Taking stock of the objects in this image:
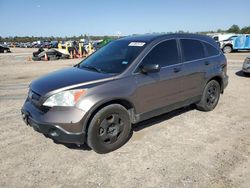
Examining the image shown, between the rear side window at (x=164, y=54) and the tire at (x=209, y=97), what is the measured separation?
1.31 m

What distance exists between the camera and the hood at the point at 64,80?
12.8 feet

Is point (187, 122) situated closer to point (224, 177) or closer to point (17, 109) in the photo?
point (224, 177)

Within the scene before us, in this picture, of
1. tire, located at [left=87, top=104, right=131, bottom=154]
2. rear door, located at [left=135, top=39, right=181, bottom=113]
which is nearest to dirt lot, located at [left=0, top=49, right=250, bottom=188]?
tire, located at [left=87, top=104, right=131, bottom=154]

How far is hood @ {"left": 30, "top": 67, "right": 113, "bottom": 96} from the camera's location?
3911mm

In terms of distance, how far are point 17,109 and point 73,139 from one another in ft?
11.3

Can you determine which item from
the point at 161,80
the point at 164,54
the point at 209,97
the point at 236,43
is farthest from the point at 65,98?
the point at 236,43

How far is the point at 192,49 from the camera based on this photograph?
5.45m

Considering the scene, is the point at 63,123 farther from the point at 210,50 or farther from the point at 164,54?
the point at 210,50

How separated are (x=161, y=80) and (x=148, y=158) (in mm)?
1431

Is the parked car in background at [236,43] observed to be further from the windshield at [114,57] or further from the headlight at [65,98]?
the headlight at [65,98]

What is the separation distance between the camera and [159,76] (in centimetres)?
460

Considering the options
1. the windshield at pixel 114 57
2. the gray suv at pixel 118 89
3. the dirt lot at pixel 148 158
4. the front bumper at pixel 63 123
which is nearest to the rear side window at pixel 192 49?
the gray suv at pixel 118 89

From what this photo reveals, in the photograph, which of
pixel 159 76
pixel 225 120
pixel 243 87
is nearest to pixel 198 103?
pixel 225 120

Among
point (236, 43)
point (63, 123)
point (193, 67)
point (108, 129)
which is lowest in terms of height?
point (108, 129)
